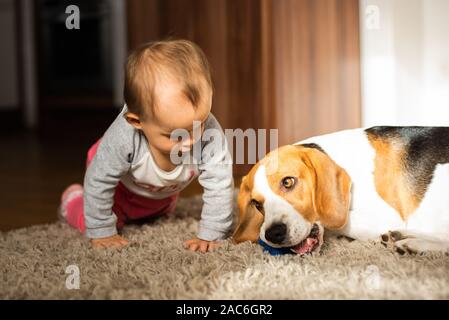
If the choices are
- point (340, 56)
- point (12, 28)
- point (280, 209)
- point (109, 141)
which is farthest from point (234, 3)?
point (12, 28)

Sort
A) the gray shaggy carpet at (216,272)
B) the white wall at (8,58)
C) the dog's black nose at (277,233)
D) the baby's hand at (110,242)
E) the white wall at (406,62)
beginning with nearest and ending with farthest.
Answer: the gray shaggy carpet at (216,272) < the dog's black nose at (277,233) < the baby's hand at (110,242) < the white wall at (406,62) < the white wall at (8,58)

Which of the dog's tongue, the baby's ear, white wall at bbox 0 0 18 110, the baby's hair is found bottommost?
the dog's tongue

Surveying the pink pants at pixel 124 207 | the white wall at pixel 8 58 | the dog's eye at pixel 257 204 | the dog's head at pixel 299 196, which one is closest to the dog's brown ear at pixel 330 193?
the dog's head at pixel 299 196

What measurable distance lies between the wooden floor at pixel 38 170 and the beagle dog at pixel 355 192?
84 centimetres

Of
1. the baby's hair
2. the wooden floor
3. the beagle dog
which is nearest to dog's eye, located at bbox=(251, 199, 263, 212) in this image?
the beagle dog

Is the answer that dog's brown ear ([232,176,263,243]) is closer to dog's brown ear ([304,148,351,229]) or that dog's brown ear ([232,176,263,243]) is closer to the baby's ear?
dog's brown ear ([304,148,351,229])

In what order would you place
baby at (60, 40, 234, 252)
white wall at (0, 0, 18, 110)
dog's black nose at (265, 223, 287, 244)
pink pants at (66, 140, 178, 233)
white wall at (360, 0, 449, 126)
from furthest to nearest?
white wall at (0, 0, 18, 110)
white wall at (360, 0, 449, 126)
pink pants at (66, 140, 178, 233)
baby at (60, 40, 234, 252)
dog's black nose at (265, 223, 287, 244)

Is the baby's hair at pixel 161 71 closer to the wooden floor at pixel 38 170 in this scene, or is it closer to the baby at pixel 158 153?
the baby at pixel 158 153

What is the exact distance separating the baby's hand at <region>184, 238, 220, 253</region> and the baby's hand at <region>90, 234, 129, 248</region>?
150 millimetres

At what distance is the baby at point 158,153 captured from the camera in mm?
1327

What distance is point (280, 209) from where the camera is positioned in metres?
1.25

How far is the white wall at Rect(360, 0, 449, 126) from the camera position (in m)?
2.01

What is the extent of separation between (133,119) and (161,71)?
5.9 inches

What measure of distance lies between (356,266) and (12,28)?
502 cm
